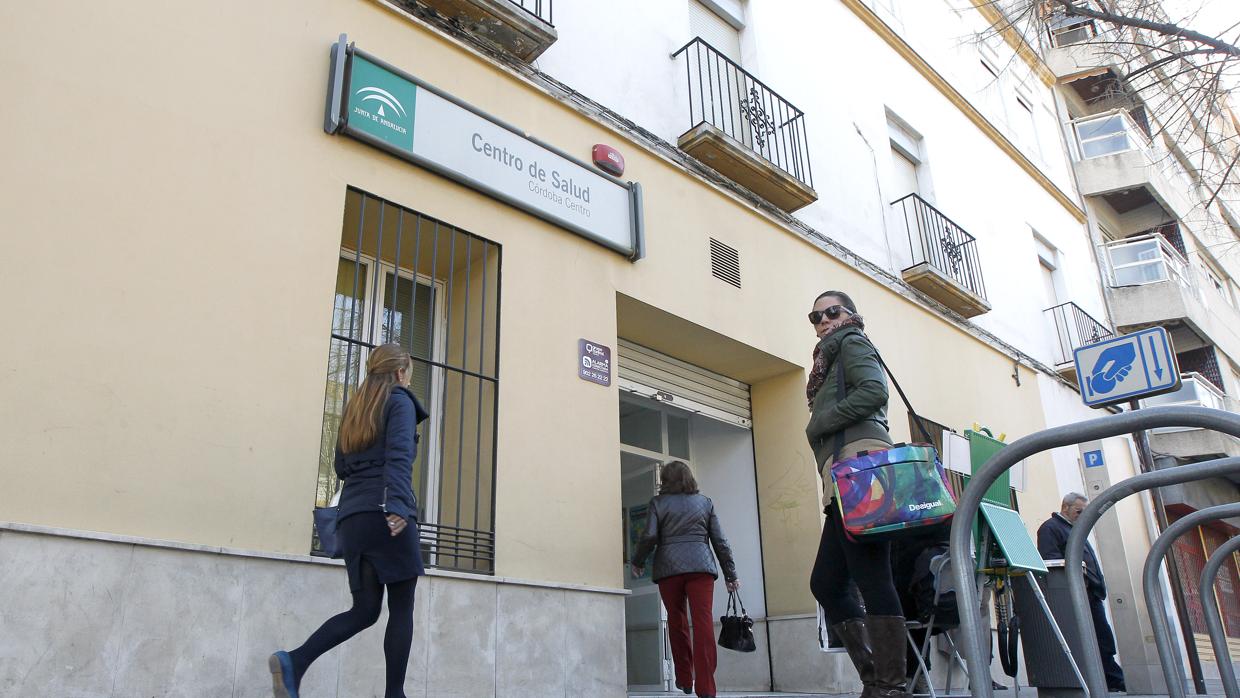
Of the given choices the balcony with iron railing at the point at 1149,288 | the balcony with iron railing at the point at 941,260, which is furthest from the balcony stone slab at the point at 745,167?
the balcony with iron railing at the point at 1149,288

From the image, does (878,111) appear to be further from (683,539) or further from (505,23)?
(683,539)

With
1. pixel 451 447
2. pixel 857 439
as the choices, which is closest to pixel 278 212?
pixel 451 447

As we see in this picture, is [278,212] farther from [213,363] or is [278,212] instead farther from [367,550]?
[367,550]

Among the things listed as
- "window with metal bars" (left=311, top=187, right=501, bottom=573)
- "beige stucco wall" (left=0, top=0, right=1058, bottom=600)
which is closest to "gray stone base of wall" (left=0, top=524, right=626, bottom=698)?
"beige stucco wall" (left=0, top=0, right=1058, bottom=600)

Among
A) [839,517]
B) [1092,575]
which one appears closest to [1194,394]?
[1092,575]

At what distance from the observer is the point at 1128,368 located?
680 cm

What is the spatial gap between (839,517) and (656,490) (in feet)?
13.5

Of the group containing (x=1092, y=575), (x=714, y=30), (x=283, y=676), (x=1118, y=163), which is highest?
(x=1118, y=163)

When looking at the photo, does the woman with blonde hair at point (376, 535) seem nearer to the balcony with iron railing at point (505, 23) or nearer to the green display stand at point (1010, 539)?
the green display stand at point (1010, 539)

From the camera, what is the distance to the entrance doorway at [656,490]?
25.6 feet

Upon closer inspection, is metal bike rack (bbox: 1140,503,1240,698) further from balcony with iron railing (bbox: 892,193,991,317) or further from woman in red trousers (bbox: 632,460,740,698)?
balcony with iron railing (bbox: 892,193,991,317)

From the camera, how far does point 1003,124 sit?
48.8ft

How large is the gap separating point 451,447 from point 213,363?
1694 millimetres

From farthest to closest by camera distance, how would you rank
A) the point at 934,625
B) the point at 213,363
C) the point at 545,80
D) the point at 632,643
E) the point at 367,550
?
1. the point at 632,643
2. the point at 545,80
3. the point at 934,625
4. the point at 213,363
5. the point at 367,550
